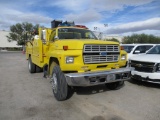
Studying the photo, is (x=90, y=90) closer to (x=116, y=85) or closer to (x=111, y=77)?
(x=116, y=85)

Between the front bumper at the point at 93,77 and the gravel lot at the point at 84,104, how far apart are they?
0.65 metres

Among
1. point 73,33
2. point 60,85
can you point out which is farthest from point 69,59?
point 73,33

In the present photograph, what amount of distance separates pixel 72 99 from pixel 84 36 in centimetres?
245

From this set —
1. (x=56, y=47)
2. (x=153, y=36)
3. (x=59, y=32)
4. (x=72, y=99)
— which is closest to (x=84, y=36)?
(x=59, y=32)

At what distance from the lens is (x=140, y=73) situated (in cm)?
662

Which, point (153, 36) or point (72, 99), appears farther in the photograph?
point (153, 36)

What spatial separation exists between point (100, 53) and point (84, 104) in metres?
1.52

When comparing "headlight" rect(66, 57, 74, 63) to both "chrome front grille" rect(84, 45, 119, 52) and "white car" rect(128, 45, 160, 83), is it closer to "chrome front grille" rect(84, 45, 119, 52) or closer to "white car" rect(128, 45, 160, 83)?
"chrome front grille" rect(84, 45, 119, 52)

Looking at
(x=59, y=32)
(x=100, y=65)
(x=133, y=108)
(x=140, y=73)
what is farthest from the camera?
(x=140, y=73)

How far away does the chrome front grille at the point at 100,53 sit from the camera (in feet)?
16.2

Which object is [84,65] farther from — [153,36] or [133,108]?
[153,36]

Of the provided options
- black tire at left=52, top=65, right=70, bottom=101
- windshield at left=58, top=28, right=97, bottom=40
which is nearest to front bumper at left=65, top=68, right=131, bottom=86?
black tire at left=52, top=65, right=70, bottom=101

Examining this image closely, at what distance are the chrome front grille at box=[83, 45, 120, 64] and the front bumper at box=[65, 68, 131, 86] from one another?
16.3 inches

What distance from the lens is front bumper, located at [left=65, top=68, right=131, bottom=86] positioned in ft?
14.8
